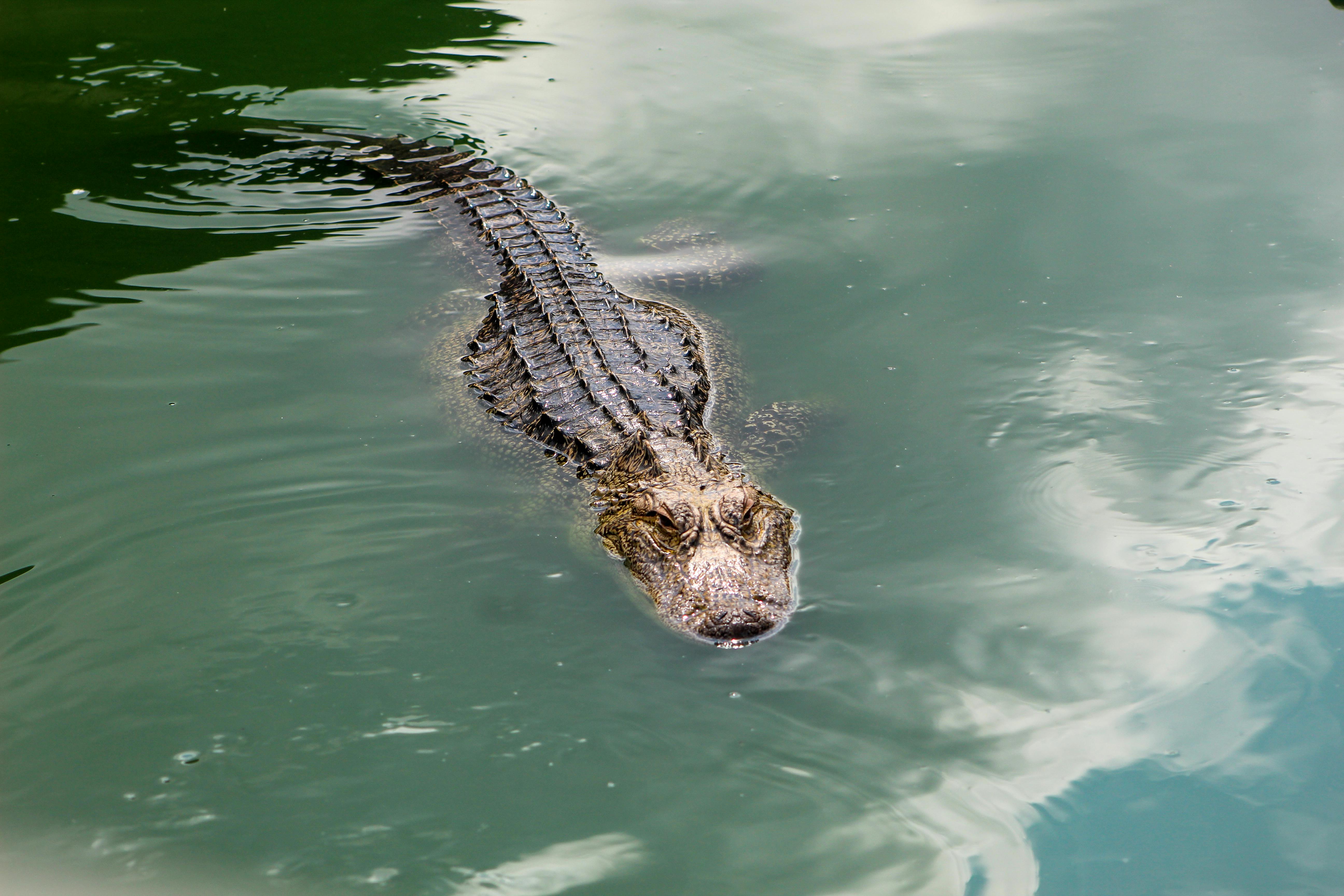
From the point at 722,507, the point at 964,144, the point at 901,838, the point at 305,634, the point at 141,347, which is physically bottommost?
the point at 901,838

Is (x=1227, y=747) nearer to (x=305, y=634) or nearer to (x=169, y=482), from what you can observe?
(x=305, y=634)

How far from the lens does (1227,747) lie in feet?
12.0

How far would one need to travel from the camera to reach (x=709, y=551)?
14.8 ft

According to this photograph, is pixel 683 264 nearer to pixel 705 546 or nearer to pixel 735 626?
pixel 705 546

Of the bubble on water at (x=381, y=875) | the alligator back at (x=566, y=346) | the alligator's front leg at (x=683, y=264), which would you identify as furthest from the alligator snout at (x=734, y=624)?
the alligator's front leg at (x=683, y=264)

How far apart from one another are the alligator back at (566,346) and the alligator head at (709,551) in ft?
1.47

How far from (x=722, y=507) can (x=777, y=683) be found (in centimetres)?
95

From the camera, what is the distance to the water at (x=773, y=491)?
11.3ft

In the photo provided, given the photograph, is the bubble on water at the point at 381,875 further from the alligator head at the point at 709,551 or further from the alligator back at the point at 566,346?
the alligator back at the point at 566,346

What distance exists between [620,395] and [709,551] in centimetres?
142

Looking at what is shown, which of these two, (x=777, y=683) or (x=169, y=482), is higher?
(x=169, y=482)

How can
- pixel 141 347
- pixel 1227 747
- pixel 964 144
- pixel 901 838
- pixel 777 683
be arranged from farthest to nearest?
pixel 964 144, pixel 141 347, pixel 777 683, pixel 1227 747, pixel 901 838

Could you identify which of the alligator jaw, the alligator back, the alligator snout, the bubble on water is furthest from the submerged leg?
the bubble on water

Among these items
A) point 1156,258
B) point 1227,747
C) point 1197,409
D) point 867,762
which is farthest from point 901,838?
point 1156,258
